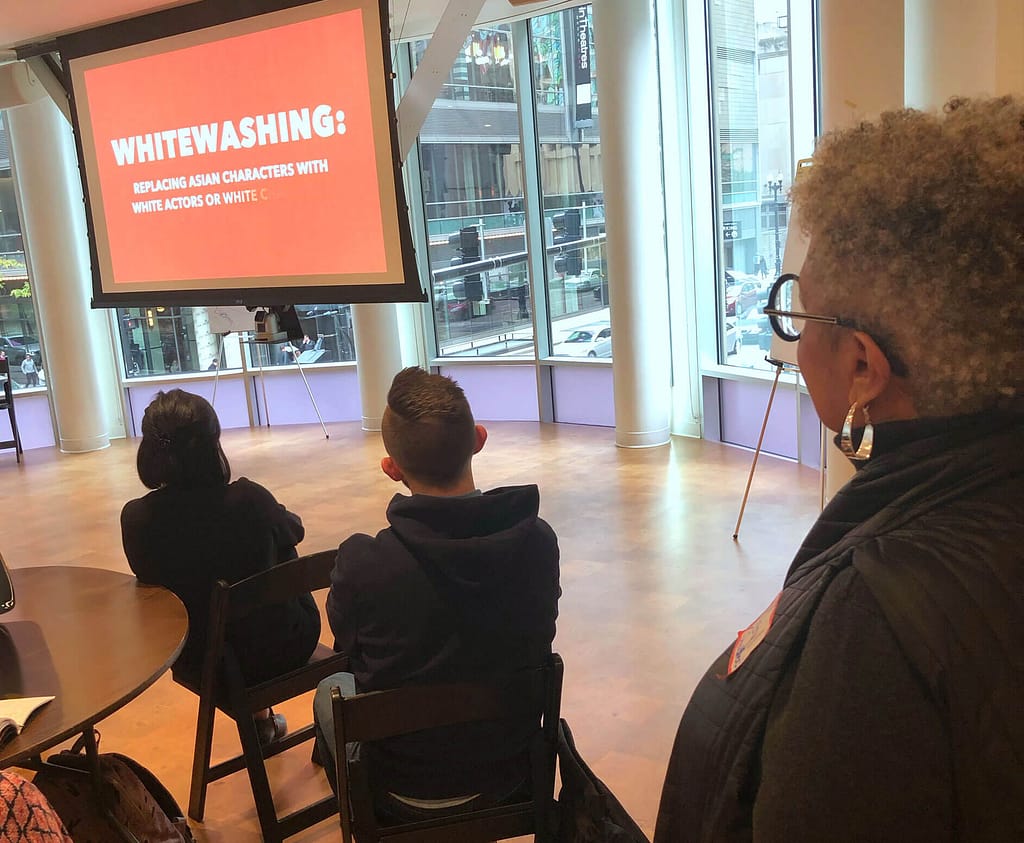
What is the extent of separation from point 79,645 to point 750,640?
1.51m

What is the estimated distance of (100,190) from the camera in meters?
5.03

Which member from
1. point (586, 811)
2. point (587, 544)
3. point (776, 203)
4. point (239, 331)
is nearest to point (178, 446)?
point (586, 811)

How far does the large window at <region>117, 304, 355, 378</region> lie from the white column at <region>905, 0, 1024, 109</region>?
5445mm

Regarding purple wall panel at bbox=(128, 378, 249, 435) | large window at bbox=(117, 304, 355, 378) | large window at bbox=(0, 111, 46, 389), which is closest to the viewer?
large window at bbox=(0, 111, 46, 389)

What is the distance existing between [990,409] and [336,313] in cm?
755

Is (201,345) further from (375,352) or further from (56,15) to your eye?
(56,15)

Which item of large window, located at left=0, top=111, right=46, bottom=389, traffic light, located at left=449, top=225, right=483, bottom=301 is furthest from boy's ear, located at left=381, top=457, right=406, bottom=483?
large window, located at left=0, top=111, right=46, bottom=389

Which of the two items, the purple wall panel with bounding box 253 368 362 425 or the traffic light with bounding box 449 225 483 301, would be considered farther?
the purple wall panel with bounding box 253 368 362 425

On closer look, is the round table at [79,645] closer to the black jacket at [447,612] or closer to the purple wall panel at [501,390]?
the black jacket at [447,612]

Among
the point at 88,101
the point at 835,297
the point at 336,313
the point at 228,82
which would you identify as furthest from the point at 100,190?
the point at 835,297

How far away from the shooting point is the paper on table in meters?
1.52

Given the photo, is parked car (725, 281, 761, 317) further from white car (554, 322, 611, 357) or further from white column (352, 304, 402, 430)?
white column (352, 304, 402, 430)

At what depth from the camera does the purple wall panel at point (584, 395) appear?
7051 millimetres

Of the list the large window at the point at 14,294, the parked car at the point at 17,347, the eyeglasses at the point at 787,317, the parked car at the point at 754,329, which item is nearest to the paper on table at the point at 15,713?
the eyeglasses at the point at 787,317
